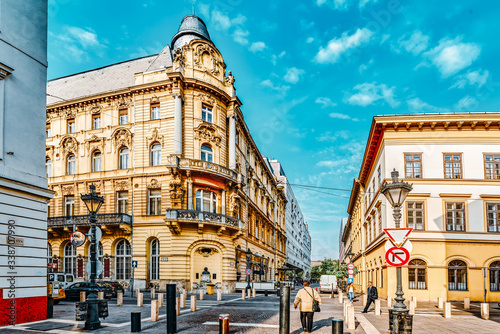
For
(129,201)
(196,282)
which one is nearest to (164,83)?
(129,201)

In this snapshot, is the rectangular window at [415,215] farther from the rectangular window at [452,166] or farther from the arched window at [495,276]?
the arched window at [495,276]

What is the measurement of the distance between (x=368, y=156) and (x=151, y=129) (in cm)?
1946

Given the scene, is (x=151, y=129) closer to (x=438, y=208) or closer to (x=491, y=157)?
(x=438, y=208)

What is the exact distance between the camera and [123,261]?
1475 inches

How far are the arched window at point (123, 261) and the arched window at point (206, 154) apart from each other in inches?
397

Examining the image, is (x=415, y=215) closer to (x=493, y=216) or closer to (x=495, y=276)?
(x=493, y=216)

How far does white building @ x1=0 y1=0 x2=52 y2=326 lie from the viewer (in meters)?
14.8

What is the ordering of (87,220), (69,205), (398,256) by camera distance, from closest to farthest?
(398,256), (87,220), (69,205)

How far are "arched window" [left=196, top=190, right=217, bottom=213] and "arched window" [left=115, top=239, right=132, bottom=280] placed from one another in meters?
7.31

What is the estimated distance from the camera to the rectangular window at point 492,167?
3025cm

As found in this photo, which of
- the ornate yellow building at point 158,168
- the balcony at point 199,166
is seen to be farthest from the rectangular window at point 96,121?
the balcony at point 199,166

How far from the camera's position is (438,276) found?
94.5 ft

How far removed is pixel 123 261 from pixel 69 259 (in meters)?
6.21

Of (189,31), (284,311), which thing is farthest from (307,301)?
(189,31)
